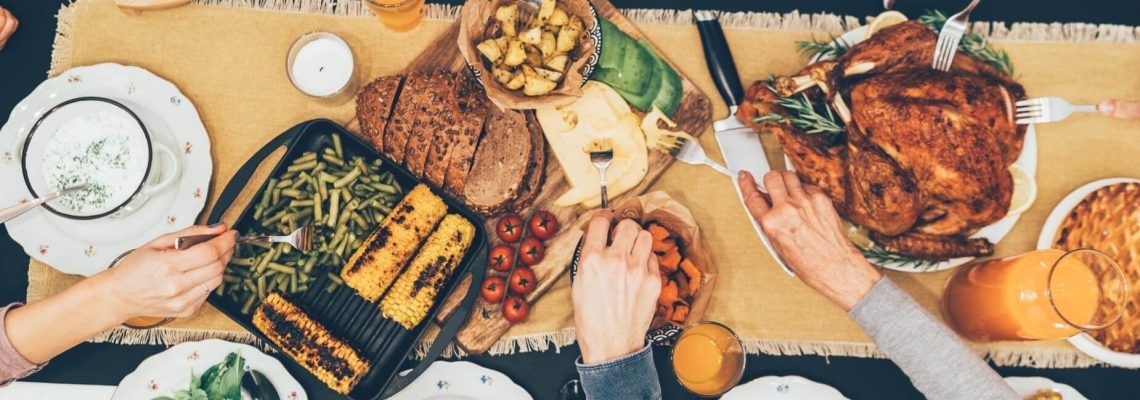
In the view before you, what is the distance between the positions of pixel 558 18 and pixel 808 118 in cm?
105

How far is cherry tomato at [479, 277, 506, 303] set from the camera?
101 inches

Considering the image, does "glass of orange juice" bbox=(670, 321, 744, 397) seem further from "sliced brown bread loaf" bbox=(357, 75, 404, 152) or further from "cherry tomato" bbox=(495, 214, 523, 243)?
"sliced brown bread loaf" bbox=(357, 75, 404, 152)

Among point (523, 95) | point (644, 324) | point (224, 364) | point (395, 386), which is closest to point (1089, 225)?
point (644, 324)

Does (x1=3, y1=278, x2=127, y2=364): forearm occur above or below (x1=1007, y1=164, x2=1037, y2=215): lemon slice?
below

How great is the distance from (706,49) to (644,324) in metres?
1.23

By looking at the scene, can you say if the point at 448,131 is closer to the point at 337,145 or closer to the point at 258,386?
the point at 337,145

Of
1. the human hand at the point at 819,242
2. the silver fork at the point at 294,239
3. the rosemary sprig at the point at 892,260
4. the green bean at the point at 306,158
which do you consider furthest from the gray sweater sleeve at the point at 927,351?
the green bean at the point at 306,158

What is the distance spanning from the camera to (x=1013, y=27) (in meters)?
2.75

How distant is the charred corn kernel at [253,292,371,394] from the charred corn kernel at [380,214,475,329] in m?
0.23

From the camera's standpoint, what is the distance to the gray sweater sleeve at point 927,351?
2227 mm

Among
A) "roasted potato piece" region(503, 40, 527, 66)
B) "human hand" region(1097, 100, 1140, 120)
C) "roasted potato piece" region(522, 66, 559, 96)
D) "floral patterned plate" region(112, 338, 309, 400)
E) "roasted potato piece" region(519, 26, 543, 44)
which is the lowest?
"floral patterned plate" region(112, 338, 309, 400)

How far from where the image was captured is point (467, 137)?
258 cm

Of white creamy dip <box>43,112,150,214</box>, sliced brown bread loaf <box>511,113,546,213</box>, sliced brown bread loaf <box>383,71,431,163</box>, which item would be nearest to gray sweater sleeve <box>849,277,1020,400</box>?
sliced brown bread loaf <box>511,113,546,213</box>

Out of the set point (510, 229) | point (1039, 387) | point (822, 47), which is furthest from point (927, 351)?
point (510, 229)
